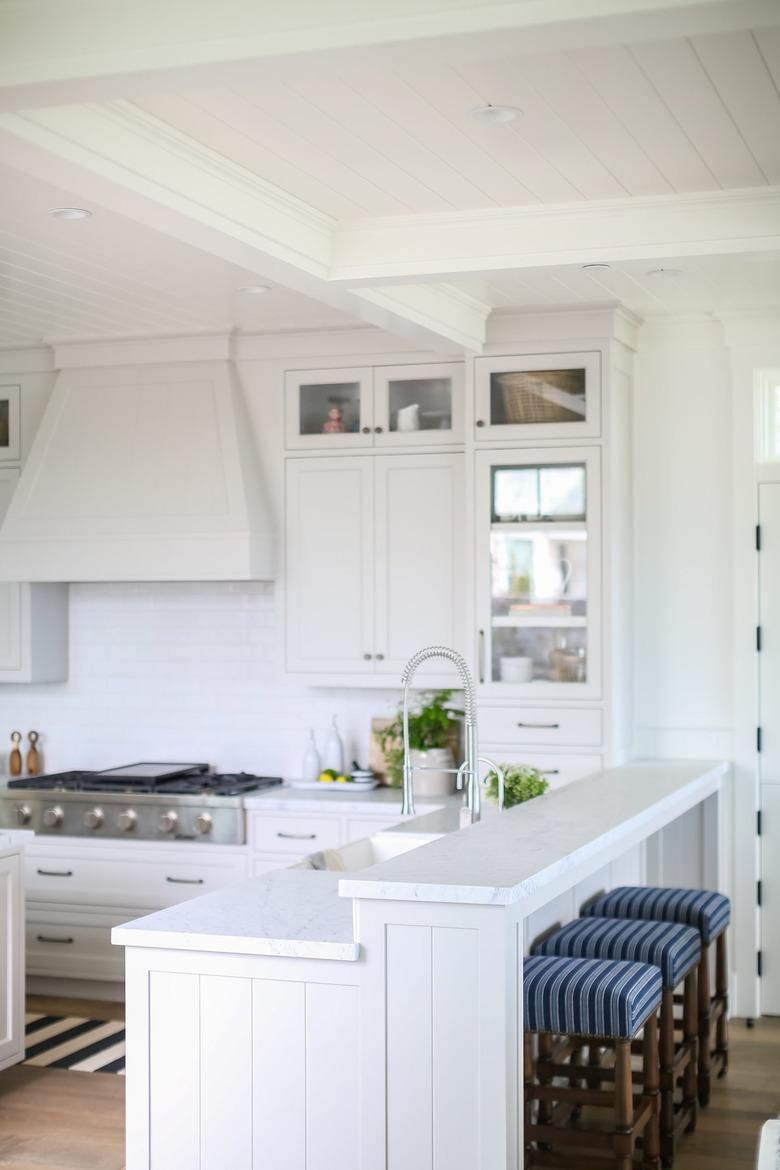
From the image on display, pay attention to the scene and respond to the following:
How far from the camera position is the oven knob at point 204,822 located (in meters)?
5.74

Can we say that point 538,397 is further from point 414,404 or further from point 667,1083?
point 667,1083

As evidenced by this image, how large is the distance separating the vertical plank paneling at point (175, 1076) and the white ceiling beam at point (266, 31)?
184cm

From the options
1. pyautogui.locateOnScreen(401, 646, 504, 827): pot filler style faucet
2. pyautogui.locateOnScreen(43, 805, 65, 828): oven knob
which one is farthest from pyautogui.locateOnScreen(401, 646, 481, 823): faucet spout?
pyautogui.locateOnScreen(43, 805, 65, 828): oven knob

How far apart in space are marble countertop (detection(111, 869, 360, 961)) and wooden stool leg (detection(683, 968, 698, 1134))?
1.56 metres

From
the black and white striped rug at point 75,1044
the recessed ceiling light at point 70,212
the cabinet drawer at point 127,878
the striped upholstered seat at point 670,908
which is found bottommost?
the black and white striped rug at point 75,1044

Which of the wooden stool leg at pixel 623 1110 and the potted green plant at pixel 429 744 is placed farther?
the potted green plant at pixel 429 744

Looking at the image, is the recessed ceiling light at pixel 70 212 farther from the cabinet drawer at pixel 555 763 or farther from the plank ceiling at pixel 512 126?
the cabinet drawer at pixel 555 763

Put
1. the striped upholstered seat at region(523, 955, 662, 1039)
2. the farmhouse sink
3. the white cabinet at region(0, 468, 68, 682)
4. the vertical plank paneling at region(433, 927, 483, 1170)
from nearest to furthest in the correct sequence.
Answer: the vertical plank paneling at region(433, 927, 483, 1170) → the striped upholstered seat at region(523, 955, 662, 1039) → the farmhouse sink → the white cabinet at region(0, 468, 68, 682)

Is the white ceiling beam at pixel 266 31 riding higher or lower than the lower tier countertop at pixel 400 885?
higher

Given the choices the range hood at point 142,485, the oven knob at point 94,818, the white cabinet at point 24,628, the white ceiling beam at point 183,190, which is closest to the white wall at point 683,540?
the white ceiling beam at point 183,190

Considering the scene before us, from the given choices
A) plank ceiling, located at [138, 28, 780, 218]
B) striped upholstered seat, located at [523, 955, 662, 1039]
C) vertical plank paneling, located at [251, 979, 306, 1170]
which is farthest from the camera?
striped upholstered seat, located at [523, 955, 662, 1039]

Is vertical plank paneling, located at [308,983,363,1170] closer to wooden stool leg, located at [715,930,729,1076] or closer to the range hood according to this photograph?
wooden stool leg, located at [715,930,729,1076]

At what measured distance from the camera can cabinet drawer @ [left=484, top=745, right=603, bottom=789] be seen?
5461 millimetres

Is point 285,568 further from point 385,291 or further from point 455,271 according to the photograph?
point 455,271
